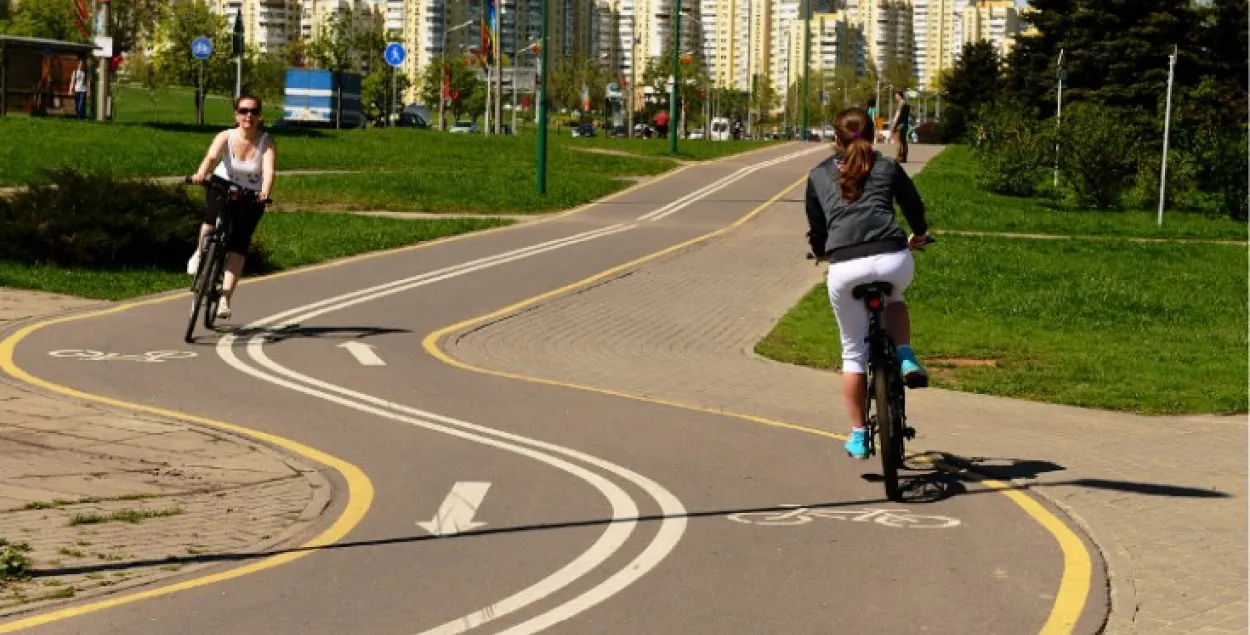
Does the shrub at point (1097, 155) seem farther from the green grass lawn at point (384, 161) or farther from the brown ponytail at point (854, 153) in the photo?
the brown ponytail at point (854, 153)

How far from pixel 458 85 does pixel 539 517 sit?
12497 cm

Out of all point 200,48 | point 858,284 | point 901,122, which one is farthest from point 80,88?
point 858,284

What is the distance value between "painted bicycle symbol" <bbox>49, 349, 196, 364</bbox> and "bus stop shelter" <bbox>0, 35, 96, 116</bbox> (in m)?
39.6

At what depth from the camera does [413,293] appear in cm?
1945

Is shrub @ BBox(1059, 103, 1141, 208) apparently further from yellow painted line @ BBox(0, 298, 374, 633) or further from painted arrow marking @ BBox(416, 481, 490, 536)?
painted arrow marking @ BBox(416, 481, 490, 536)

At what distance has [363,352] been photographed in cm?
1459

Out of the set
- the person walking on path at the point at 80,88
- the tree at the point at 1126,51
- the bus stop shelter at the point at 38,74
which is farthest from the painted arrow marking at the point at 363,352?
the person walking on path at the point at 80,88

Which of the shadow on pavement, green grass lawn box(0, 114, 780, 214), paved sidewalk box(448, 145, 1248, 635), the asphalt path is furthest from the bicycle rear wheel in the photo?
green grass lawn box(0, 114, 780, 214)

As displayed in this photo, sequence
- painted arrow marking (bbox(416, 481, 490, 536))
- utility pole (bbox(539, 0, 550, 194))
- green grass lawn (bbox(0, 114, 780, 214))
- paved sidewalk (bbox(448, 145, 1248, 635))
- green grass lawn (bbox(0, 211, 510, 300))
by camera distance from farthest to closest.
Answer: utility pole (bbox(539, 0, 550, 194)) → green grass lawn (bbox(0, 114, 780, 214)) → green grass lawn (bbox(0, 211, 510, 300)) → painted arrow marking (bbox(416, 481, 490, 536)) → paved sidewalk (bbox(448, 145, 1248, 635))

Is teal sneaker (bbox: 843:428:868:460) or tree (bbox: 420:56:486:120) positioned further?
tree (bbox: 420:56:486:120)

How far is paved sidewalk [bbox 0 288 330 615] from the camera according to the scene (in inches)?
279

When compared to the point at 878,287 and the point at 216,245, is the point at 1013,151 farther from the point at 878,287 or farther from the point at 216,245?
the point at 878,287

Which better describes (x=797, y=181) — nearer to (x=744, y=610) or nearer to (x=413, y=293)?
(x=413, y=293)

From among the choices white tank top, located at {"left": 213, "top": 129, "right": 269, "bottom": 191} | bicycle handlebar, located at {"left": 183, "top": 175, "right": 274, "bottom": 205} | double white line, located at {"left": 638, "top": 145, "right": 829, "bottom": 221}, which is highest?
white tank top, located at {"left": 213, "top": 129, "right": 269, "bottom": 191}
